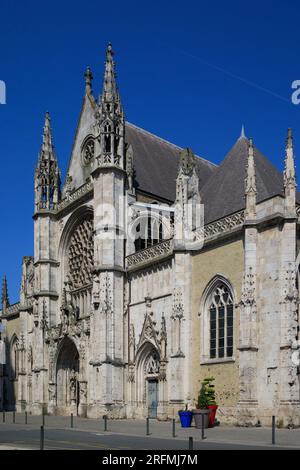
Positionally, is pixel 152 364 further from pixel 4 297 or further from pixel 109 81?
pixel 4 297

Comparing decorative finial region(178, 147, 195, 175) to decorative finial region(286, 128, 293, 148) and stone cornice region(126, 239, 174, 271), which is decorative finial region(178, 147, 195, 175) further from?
decorative finial region(286, 128, 293, 148)

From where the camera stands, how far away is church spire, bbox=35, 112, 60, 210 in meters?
38.4

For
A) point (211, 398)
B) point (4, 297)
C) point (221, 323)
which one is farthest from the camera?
point (4, 297)

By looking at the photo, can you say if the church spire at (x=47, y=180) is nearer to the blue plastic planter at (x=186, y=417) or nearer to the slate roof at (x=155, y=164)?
the slate roof at (x=155, y=164)

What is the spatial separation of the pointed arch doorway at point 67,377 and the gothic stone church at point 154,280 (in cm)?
7

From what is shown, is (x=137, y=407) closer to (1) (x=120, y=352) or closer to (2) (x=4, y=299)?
(1) (x=120, y=352)

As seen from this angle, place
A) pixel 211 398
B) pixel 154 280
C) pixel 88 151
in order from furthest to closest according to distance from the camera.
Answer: pixel 88 151, pixel 154 280, pixel 211 398

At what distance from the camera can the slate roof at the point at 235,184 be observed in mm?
26719

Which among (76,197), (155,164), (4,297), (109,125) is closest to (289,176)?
(109,125)

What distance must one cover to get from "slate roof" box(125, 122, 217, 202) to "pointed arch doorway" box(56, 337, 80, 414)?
9.77 m

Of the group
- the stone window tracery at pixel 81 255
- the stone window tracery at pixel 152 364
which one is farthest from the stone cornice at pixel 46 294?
the stone window tracery at pixel 152 364

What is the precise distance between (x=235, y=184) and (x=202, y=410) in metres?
10.9

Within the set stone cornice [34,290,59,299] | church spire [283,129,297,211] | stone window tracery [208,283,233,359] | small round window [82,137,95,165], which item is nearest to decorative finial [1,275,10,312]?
stone cornice [34,290,59,299]

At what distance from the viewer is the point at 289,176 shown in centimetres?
→ 2212
